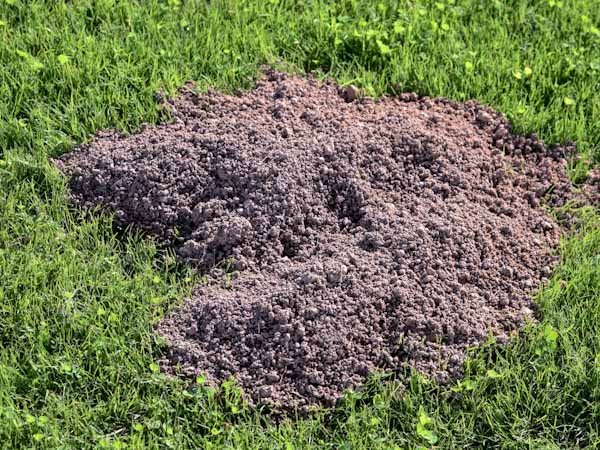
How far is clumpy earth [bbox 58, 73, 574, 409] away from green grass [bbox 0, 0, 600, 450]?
0.36 ft

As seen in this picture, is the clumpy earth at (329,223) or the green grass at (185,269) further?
the clumpy earth at (329,223)

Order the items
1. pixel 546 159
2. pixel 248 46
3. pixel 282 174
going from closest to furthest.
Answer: pixel 282 174, pixel 546 159, pixel 248 46

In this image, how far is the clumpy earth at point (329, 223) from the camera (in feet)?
13.1

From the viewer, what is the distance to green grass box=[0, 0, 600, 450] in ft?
12.6

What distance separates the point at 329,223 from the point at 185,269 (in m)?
0.66

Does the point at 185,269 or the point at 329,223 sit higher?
the point at 329,223

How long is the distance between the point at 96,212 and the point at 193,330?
84 centimetres

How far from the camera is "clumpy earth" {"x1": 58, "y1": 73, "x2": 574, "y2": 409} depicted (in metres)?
3.99

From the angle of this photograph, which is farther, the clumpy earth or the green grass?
the clumpy earth

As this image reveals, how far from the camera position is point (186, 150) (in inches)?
180

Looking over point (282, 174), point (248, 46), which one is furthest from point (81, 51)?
point (282, 174)

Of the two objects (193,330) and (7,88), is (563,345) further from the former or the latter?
(7,88)

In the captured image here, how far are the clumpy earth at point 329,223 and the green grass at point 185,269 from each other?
0.11 metres

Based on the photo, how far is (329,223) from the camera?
14.3 ft
